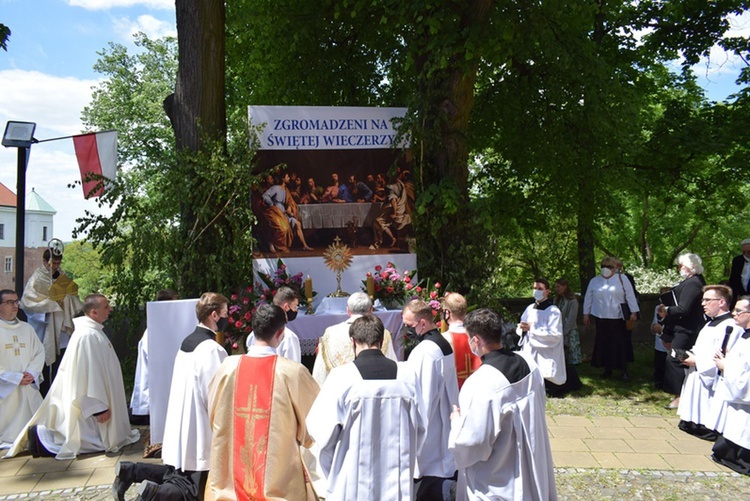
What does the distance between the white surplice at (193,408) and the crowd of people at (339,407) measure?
1 cm

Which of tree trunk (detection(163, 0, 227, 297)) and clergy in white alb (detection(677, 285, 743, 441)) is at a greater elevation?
tree trunk (detection(163, 0, 227, 297))

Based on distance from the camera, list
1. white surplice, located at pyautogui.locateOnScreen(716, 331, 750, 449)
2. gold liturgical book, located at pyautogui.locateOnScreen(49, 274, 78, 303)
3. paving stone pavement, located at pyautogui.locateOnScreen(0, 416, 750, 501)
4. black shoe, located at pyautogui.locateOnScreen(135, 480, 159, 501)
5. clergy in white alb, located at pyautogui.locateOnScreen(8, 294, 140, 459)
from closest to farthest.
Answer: black shoe, located at pyautogui.locateOnScreen(135, 480, 159, 501)
paving stone pavement, located at pyautogui.locateOnScreen(0, 416, 750, 501)
white surplice, located at pyautogui.locateOnScreen(716, 331, 750, 449)
clergy in white alb, located at pyautogui.locateOnScreen(8, 294, 140, 459)
gold liturgical book, located at pyautogui.locateOnScreen(49, 274, 78, 303)

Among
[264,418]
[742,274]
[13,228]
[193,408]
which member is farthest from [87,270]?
[264,418]

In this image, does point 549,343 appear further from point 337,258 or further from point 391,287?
point 337,258

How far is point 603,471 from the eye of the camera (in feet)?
21.3

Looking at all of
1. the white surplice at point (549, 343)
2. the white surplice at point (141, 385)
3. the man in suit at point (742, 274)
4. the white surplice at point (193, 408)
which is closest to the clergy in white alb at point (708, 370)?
the white surplice at point (549, 343)

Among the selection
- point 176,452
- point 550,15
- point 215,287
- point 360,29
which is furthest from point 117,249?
point 550,15

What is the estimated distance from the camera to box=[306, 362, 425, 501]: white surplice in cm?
404

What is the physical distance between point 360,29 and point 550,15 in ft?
11.7

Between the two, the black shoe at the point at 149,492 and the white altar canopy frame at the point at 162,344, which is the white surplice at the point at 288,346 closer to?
the white altar canopy frame at the point at 162,344

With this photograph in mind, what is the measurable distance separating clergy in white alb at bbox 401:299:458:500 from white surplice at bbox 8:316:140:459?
366 centimetres

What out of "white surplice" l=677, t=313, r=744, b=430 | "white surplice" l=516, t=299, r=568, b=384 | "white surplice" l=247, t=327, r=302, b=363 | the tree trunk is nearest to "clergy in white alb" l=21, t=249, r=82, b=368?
the tree trunk

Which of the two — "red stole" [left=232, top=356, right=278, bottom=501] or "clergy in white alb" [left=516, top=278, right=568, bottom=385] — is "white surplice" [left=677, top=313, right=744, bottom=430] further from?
"red stole" [left=232, top=356, right=278, bottom=501]

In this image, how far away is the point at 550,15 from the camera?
10594 mm
